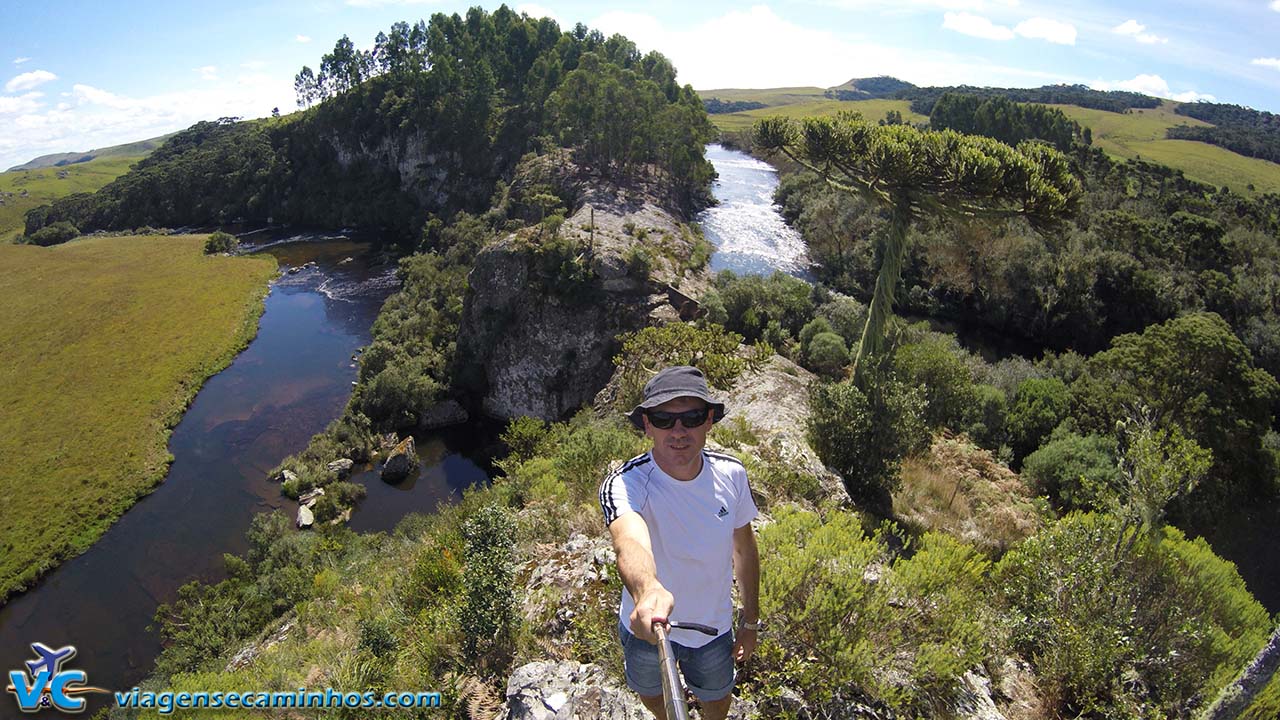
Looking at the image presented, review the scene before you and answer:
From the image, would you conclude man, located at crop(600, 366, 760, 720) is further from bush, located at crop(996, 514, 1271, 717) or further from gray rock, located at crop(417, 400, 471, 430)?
gray rock, located at crop(417, 400, 471, 430)

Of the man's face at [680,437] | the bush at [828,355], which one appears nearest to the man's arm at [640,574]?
the man's face at [680,437]

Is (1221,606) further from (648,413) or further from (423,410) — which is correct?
(423,410)

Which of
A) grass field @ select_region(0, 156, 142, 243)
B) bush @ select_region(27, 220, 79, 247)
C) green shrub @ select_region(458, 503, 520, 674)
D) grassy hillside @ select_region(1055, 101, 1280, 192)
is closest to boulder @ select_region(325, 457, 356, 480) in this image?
green shrub @ select_region(458, 503, 520, 674)

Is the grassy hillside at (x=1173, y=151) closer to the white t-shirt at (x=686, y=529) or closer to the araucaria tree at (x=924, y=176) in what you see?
the araucaria tree at (x=924, y=176)

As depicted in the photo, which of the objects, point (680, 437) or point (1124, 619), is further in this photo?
point (1124, 619)

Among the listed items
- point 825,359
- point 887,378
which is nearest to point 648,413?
point 887,378

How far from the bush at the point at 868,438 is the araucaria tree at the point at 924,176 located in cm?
301

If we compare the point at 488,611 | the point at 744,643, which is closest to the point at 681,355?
the point at 488,611

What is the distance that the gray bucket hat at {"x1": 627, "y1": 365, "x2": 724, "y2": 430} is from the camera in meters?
3.50

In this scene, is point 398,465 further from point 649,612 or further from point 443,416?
point 649,612

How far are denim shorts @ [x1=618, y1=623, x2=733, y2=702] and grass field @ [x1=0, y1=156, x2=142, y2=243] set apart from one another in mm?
116977

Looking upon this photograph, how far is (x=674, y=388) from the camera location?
352 cm

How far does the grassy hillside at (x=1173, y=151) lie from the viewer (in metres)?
68.0

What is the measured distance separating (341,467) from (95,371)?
24.2 metres
